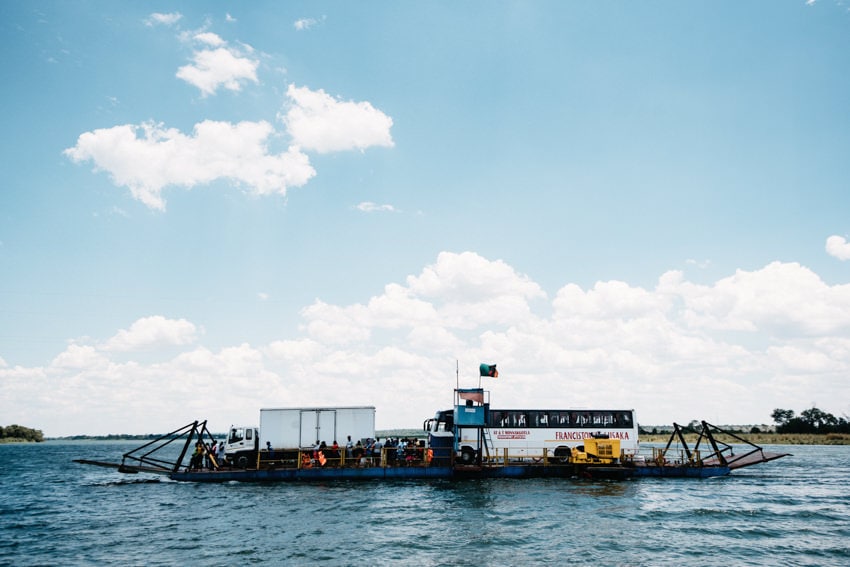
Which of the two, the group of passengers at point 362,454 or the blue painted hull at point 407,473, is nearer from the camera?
the blue painted hull at point 407,473

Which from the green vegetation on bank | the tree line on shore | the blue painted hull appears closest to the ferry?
the blue painted hull

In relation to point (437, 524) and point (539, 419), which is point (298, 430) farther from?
point (539, 419)

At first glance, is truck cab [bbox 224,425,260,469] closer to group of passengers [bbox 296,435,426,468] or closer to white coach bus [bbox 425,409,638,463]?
group of passengers [bbox 296,435,426,468]

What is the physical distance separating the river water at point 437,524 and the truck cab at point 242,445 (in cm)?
250

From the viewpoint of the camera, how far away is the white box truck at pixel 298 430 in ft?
125

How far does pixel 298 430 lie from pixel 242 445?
389 cm

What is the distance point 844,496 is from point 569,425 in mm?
16650

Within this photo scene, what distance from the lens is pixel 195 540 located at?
22.6 m

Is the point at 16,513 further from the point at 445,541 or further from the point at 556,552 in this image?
the point at 556,552

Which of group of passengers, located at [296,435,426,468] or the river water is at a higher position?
group of passengers, located at [296,435,426,468]

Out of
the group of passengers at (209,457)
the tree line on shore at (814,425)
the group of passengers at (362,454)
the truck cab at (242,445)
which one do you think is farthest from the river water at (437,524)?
the tree line on shore at (814,425)

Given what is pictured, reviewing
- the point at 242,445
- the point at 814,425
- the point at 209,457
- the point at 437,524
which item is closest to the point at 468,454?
the point at 437,524

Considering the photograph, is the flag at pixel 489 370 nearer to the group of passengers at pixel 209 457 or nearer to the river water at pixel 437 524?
the river water at pixel 437 524

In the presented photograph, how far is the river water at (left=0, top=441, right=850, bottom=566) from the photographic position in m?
20.1
